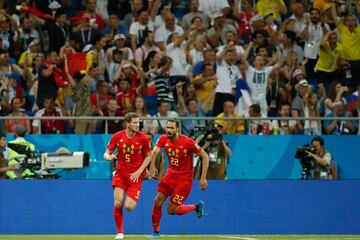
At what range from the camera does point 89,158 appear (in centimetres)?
2148

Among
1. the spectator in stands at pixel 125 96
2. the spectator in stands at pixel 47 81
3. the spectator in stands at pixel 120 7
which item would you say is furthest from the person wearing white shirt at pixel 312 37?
the spectator in stands at pixel 47 81

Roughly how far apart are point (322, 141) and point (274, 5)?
630cm

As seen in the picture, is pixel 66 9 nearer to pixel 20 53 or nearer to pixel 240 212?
pixel 20 53

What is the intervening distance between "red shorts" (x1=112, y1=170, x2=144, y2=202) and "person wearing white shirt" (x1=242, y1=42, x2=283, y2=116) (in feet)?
20.1

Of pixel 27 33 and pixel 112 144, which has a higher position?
pixel 27 33

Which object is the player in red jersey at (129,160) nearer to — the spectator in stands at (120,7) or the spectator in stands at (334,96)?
the spectator in stands at (334,96)

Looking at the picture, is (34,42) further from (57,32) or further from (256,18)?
(256,18)

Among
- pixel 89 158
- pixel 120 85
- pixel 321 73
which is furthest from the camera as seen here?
pixel 321 73

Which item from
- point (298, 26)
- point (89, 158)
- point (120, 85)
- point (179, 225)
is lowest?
point (179, 225)

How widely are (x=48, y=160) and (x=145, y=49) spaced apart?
4842 mm

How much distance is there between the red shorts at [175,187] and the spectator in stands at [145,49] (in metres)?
6.12

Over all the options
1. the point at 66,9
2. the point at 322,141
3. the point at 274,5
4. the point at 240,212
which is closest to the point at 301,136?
the point at 322,141

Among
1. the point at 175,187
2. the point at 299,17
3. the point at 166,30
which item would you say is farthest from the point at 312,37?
the point at 175,187

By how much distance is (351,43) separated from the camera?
25.9 meters
